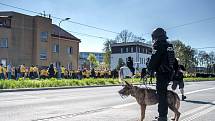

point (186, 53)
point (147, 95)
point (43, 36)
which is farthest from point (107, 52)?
point (147, 95)

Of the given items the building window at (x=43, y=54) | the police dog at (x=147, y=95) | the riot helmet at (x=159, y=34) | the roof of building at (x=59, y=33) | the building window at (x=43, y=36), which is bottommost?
the police dog at (x=147, y=95)

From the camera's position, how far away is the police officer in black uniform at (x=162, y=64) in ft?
21.3

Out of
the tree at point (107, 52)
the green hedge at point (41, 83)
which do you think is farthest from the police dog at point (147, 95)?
the tree at point (107, 52)

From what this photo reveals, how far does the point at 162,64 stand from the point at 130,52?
309ft

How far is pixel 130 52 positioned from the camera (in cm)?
10062

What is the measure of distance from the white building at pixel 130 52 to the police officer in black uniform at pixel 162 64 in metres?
88.5

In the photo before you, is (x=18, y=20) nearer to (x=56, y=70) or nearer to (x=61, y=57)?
(x=61, y=57)

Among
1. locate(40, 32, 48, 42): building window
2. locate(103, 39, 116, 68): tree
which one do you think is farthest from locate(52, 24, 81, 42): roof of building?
locate(103, 39, 116, 68): tree

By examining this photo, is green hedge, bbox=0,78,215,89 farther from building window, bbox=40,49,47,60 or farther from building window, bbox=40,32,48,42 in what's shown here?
building window, bbox=40,32,48,42

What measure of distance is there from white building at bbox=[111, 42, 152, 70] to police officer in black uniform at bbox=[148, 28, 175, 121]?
290 feet

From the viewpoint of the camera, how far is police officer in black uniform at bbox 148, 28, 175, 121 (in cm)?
650

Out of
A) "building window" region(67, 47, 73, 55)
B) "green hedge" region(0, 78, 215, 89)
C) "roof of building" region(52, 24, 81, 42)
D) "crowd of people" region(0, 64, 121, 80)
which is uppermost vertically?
"roof of building" region(52, 24, 81, 42)

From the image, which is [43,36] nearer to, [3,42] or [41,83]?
[3,42]

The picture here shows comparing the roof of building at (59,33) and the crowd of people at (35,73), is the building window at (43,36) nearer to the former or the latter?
the roof of building at (59,33)
